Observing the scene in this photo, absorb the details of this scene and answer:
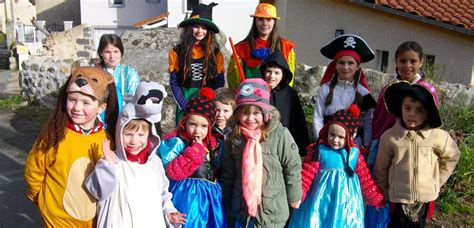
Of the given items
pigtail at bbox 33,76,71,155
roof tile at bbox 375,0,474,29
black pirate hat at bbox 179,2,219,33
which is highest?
roof tile at bbox 375,0,474,29

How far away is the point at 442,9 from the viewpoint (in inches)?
360

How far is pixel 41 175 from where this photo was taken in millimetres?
2814

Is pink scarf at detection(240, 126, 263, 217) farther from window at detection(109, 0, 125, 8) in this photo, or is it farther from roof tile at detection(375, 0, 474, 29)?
window at detection(109, 0, 125, 8)

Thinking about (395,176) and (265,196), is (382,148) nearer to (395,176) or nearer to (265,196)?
(395,176)

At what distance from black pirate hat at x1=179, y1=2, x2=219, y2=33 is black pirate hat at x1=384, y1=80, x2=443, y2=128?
68.7 inches

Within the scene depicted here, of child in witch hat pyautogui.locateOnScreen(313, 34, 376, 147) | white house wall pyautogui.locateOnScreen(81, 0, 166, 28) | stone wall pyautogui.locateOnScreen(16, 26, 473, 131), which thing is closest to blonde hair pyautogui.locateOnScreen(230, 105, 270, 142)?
child in witch hat pyautogui.locateOnScreen(313, 34, 376, 147)

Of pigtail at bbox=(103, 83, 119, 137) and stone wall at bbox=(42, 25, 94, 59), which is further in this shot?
stone wall at bbox=(42, 25, 94, 59)

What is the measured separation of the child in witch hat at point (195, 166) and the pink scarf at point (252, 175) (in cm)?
28

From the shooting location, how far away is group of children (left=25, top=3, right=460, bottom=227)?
2.79 meters

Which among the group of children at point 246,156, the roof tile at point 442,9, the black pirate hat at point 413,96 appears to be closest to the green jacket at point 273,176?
the group of children at point 246,156

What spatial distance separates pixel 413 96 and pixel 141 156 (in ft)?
6.41

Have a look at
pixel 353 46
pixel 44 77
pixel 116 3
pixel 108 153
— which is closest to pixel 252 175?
pixel 108 153

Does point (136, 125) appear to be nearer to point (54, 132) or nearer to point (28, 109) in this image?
point (54, 132)

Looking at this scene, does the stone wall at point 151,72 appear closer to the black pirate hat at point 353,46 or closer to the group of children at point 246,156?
the black pirate hat at point 353,46
